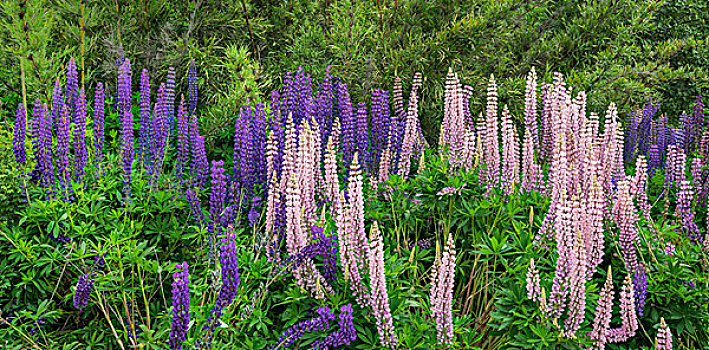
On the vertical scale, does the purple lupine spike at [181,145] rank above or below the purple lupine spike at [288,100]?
below

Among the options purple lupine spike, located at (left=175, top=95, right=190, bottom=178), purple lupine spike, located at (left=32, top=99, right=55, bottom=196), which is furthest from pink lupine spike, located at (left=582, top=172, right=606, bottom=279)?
purple lupine spike, located at (left=32, top=99, right=55, bottom=196)

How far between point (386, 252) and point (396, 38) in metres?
2.77

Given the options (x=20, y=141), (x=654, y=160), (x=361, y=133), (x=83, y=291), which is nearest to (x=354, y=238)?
(x=83, y=291)

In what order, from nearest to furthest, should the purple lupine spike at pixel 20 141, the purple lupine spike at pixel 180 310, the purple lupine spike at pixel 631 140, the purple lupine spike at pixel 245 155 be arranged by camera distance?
the purple lupine spike at pixel 180 310 < the purple lupine spike at pixel 20 141 < the purple lupine spike at pixel 245 155 < the purple lupine spike at pixel 631 140

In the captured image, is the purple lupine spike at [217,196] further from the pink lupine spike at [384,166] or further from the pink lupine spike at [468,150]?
the pink lupine spike at [468,150]

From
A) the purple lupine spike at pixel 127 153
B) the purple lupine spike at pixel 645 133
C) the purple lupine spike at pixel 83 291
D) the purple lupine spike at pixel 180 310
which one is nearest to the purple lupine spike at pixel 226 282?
the purple lupine spike at pixel 180 310

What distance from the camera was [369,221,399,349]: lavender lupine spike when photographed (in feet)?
9.12

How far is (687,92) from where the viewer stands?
8125mm

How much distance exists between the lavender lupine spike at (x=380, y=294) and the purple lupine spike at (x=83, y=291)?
133cm

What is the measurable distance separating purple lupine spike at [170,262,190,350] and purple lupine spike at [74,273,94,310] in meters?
0.70

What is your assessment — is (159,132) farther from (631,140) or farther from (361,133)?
(631,140)

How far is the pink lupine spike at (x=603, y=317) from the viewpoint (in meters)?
2.87

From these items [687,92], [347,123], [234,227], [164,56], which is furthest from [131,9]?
[687,92]

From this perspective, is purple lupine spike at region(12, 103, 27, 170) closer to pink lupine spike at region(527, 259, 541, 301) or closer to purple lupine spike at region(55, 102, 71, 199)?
purple lupine spike at region(55, 102, 71, 199)
